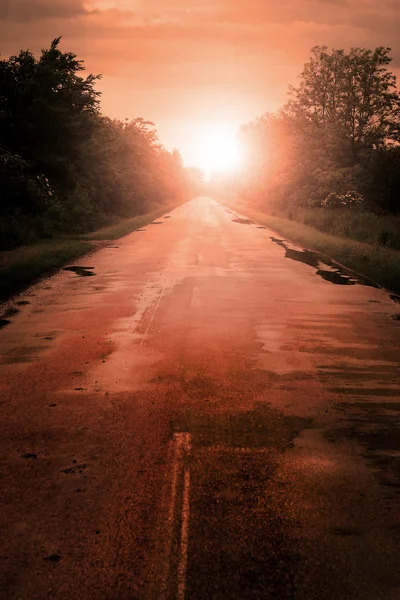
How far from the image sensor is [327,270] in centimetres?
1691

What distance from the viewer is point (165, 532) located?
3738 mm

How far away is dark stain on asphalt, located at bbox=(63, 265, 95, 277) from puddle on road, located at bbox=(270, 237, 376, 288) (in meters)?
6.56

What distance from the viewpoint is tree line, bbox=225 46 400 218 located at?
37.2 m

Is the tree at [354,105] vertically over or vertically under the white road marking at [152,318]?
over

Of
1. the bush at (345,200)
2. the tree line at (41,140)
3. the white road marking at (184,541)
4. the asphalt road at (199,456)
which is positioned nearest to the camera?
the white road marking at (184,541)

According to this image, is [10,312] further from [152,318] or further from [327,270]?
[327,270]

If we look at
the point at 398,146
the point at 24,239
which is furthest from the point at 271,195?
the point at 24,239

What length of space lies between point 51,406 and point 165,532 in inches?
104

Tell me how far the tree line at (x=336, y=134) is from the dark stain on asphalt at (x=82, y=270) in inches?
867

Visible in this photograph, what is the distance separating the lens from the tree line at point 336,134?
3716 centimetres

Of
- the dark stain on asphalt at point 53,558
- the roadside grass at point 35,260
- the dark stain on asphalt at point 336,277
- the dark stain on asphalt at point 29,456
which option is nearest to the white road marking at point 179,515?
the dark stain on asphalt at point 53,558

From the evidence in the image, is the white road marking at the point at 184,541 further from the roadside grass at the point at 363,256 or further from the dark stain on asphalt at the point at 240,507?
the roadside grass at the point at 363,256

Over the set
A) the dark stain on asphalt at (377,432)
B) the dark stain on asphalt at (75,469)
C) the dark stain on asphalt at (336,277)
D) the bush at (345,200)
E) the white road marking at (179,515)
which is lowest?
the dark stain on asphalt at (75,469)

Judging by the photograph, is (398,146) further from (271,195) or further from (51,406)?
(51,406)
